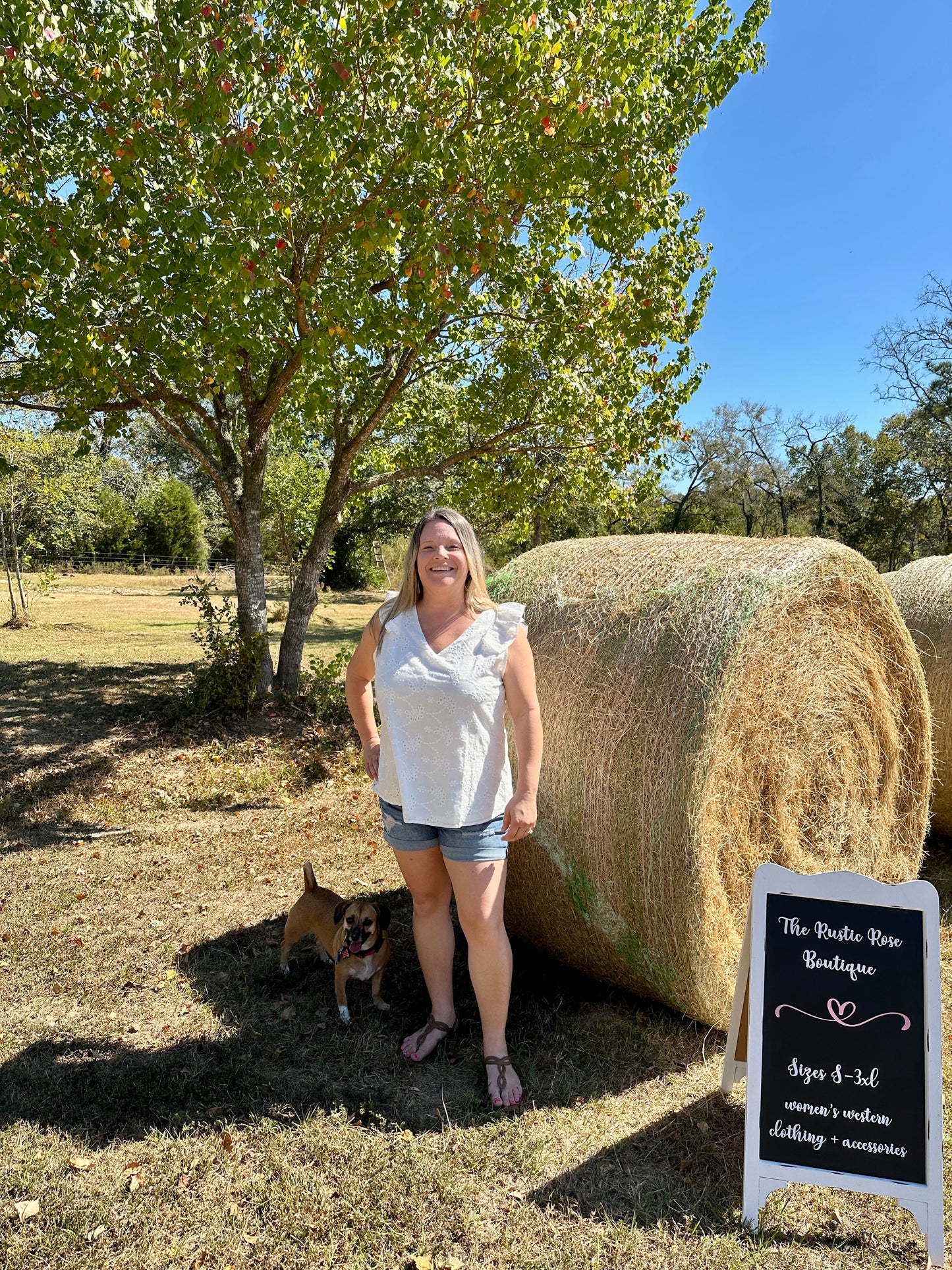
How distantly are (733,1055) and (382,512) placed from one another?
24.7 m

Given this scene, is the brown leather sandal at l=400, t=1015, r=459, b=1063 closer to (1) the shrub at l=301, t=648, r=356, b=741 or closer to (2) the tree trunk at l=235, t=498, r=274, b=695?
(1) the shrub at l=301, t=648, r=356, b=741

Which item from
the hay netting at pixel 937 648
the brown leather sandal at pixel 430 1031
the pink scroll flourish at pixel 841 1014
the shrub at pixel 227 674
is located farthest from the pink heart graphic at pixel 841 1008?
the shrub at pixel 227 674

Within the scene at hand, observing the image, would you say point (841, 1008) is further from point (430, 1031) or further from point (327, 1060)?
point (327, 1060)

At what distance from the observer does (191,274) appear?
673cm

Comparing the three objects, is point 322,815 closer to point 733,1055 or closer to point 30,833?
point 30,833

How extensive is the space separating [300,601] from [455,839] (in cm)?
686

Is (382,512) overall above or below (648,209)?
below

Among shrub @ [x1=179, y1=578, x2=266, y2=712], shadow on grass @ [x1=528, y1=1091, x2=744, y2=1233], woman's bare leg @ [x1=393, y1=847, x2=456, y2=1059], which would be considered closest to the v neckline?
woman's bare leg @ [x1=393, y1=847, x2=456, y2=1059]

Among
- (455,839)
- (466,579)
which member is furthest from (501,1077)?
(466,579)

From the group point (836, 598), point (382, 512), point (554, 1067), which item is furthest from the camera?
point (382, 512)

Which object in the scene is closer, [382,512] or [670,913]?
[670,913]

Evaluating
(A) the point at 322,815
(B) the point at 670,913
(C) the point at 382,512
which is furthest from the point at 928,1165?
(C) the point at 382,512

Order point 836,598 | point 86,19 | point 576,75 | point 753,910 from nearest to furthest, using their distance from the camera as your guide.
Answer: point 753,910, point 836,598, point 86,19, point 576,75

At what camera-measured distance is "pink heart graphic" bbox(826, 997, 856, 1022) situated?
304 centimetres
